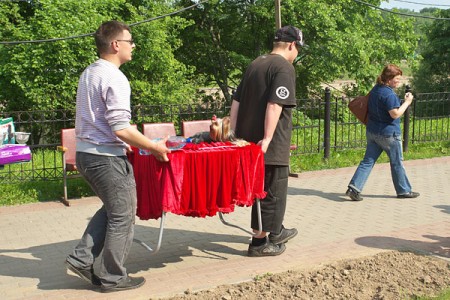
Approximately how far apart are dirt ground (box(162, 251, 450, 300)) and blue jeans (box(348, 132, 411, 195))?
9.07 feet

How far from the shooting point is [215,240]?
5.65 m

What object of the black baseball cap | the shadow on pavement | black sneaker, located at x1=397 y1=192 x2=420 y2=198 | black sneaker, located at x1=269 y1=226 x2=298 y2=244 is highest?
the black baseball cap

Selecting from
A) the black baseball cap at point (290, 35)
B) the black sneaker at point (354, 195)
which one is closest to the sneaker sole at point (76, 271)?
the black baseball cap at point (290, 35)

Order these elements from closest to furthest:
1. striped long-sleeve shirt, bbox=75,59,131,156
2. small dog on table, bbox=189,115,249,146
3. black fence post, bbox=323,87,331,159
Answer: striped long-sleeve shirt, bbox=75,59,131,156, small dog on table, bbox=189,115,249,146, black fence post, bbox=323,87,331,159

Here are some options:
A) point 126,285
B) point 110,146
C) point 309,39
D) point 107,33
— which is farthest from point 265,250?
point 309,39

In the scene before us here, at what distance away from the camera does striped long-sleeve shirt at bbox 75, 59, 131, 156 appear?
152 inches

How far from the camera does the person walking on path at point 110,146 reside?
388 cm

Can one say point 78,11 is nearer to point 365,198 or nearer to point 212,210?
point 365,198

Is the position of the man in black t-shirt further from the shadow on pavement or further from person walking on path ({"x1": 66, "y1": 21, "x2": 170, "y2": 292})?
person walking on path ({"x1": 66, "y1": 21, "x2": 170, "y2": 292})

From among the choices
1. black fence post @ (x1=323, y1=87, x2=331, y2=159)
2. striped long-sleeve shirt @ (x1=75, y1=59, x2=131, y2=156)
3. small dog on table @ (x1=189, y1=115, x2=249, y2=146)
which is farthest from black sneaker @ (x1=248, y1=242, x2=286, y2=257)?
black fence post @ (x1=323, y1=87, x2=331, y2=159)

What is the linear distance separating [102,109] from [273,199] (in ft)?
5.99

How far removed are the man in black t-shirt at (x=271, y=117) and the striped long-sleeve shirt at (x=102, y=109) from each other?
4.18 feet

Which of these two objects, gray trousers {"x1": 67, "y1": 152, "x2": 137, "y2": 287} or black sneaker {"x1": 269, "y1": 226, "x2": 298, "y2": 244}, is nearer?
gray trousers {"x1": 67, "y1": 152, "x2": 137, "y2": 287}

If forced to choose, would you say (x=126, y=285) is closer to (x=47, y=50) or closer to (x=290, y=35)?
(x=290, y=35)
